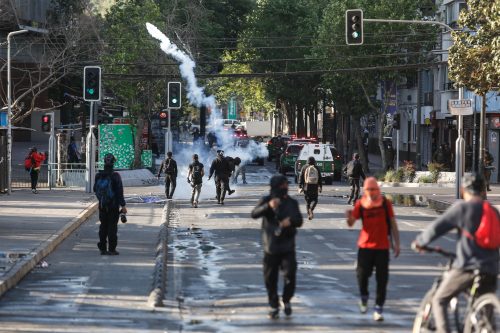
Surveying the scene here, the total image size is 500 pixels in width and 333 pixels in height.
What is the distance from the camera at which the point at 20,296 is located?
16.0m

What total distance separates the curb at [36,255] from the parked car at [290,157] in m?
30.7

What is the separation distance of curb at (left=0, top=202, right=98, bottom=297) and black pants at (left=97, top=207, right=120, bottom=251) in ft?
3.52

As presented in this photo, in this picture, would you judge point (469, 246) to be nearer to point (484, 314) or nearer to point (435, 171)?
point (484, 314)

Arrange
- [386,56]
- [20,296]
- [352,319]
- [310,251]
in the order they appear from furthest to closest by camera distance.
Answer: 1. [386,56]
2. [310,251]
3. [20,296]
4. [352,319]

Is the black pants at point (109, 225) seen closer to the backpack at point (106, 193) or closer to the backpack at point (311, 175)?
the backpack at point (106, 193)

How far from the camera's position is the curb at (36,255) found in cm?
1683

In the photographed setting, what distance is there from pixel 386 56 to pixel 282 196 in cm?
4822

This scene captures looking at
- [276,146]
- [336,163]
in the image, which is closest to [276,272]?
[336,163]

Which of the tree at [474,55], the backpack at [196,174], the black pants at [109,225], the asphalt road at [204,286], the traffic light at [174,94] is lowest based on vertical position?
the asphalt road at [204,286]

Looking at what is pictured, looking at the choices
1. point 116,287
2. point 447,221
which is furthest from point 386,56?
point 447,221

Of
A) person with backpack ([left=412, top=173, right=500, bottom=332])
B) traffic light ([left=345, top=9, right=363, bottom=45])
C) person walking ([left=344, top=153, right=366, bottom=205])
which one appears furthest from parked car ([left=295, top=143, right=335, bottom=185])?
person with backpack ([left=412, top=173, right=500, bottom=332])

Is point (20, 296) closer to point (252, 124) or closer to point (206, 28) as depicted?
point (206, 28)

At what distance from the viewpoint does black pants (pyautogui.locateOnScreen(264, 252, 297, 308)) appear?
13.7 meters

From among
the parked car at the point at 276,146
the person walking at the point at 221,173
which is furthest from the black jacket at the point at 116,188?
the parked car at the point at 276,146
